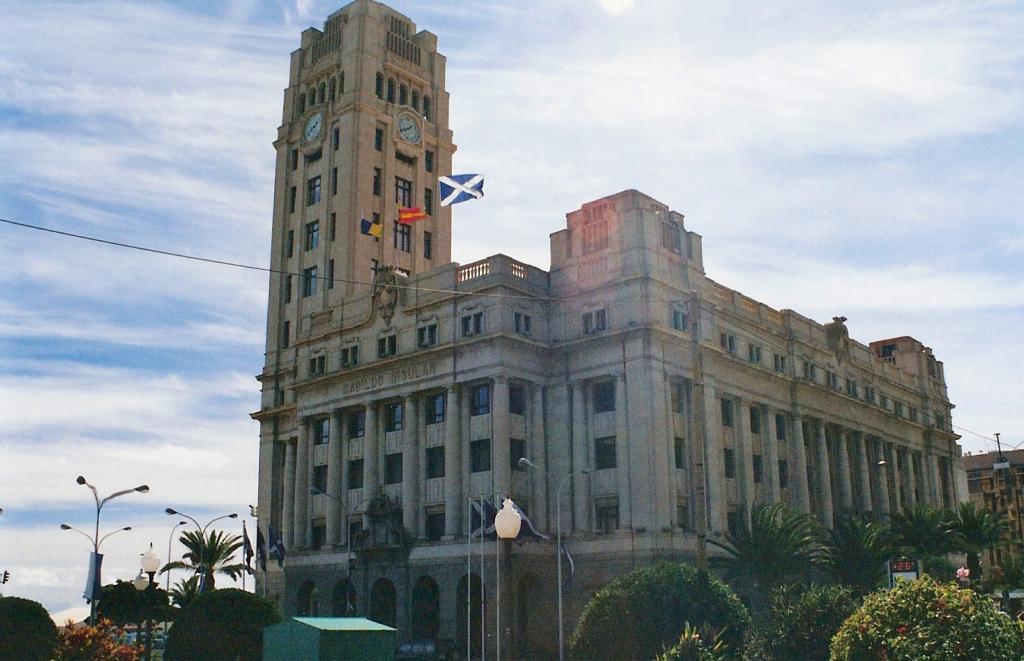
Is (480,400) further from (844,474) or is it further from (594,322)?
(844,474)

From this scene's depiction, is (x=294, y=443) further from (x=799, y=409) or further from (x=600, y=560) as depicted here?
(x=799, y=409)

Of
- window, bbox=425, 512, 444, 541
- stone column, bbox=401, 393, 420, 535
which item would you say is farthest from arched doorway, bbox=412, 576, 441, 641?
stone column, bbox=401, 393, 420, 535

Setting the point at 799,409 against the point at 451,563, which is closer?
the point at 451,563

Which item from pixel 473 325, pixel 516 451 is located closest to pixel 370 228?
pixel 473 325

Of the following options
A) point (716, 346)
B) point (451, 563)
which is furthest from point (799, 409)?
point (451, 563)

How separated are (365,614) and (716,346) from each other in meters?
28.9

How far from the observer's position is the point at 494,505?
200ft

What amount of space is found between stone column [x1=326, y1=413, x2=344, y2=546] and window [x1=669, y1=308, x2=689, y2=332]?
82.0 ft

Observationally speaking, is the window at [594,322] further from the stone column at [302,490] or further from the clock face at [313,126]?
the clock face at [313,126]

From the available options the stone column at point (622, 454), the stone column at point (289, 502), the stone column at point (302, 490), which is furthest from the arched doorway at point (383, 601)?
the stone column at point (622, 454)

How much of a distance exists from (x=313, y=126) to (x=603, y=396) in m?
41.0

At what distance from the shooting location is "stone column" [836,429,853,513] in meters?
82.4

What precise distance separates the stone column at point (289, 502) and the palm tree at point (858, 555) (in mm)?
38366

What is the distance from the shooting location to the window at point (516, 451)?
63.8 meters
